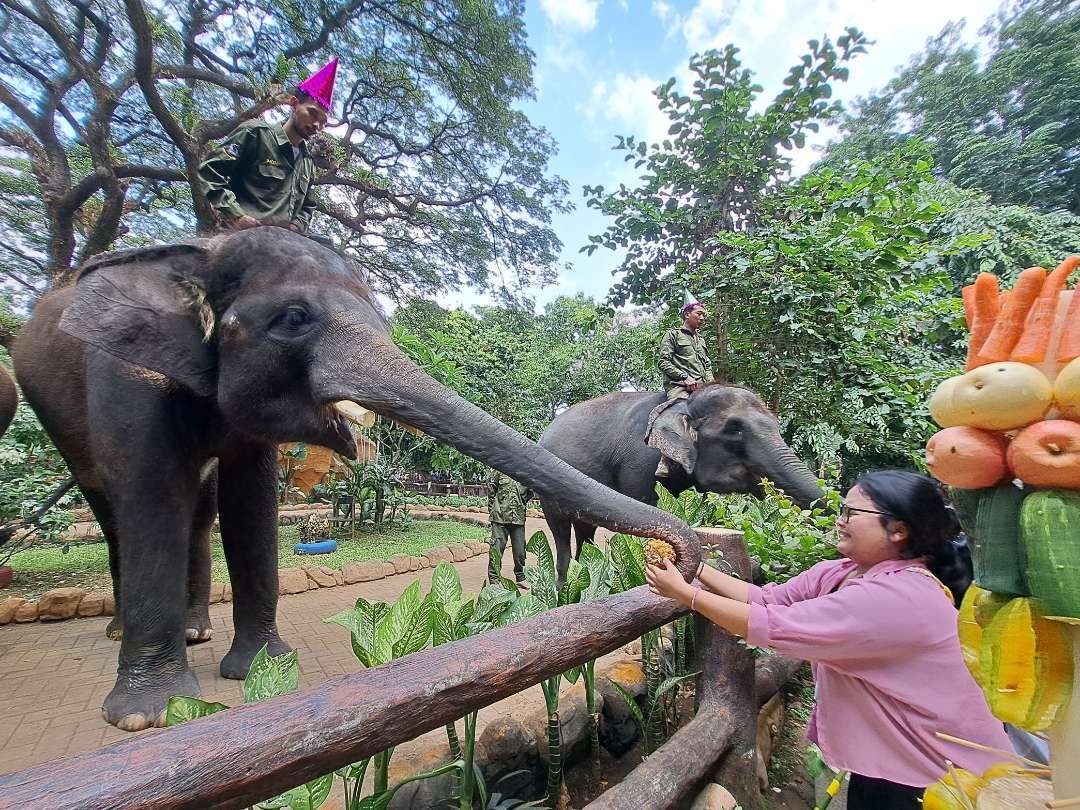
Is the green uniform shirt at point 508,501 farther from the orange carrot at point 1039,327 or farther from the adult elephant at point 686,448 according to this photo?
the orange carrot at point 1039,327

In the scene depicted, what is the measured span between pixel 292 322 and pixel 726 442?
3.09 meters

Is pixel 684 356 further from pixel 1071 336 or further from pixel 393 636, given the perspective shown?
pixel 1071 336

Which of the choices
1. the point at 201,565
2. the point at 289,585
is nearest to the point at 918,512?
the point at 201,565

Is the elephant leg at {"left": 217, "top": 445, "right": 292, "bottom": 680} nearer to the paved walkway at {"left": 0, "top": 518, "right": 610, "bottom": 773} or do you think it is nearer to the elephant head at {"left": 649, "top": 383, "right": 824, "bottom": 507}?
the paved walkway at {"left": 0, "top": 518, "right": 610, "bottom": 773}

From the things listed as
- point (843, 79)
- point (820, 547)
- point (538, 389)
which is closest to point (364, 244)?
point (538, 389)

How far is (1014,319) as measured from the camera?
85cm

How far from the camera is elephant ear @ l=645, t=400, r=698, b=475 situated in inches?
160

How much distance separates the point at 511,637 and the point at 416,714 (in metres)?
0.37

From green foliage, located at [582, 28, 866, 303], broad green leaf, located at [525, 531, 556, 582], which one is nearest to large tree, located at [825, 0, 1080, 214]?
green foliage, located at [582, 28, 866, 303]

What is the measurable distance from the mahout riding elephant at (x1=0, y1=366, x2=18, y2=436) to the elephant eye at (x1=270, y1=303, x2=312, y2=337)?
2492 mm

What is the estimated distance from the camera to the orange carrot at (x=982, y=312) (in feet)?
2.97

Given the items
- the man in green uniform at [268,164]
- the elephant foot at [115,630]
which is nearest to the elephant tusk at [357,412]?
the man in green uniform at [268,164]

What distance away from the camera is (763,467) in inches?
153

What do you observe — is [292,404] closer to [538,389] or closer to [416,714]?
[416,714]
